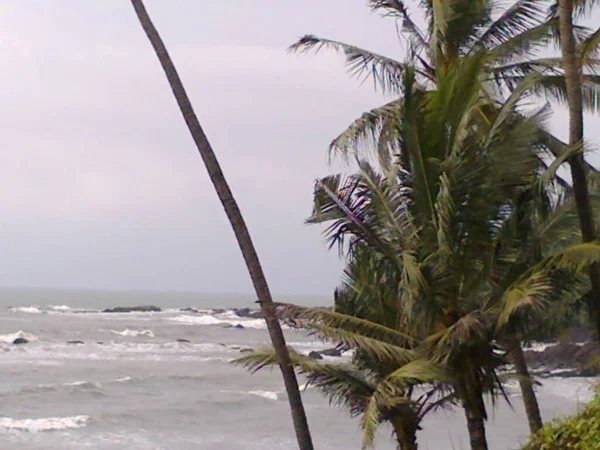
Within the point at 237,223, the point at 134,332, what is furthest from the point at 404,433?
the point at 134,332

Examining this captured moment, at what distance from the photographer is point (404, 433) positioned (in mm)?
9859

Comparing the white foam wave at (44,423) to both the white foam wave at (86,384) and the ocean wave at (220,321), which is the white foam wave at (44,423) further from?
the ocean wave at (220,321)

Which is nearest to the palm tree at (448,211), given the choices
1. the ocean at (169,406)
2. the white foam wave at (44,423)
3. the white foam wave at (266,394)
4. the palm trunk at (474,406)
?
the palm trunk at (474,406)

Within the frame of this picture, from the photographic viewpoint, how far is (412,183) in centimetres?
940

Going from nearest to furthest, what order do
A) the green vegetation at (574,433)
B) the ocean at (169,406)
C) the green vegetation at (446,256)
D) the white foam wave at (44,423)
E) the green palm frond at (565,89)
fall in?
the green vegetation at (574,433) → the green vegetation at (446,256) → the green palm frond at (565,89) → the ocean at (169,406) → the white foam wave at (44,423)

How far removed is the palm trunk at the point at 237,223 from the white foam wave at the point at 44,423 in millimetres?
16190

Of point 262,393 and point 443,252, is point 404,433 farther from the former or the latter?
point 262,393

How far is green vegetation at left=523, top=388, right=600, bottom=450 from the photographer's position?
6848 mm

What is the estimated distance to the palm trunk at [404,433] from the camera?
9718 millimetres

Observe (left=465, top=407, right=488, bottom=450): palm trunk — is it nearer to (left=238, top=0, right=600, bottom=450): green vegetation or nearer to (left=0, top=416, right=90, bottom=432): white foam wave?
(left=238, top=0, right=600, bottom=450): green vegetation

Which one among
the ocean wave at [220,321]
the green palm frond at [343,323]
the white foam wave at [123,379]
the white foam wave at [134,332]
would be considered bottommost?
the white foam wave at [123,379]

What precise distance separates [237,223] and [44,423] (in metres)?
17.2

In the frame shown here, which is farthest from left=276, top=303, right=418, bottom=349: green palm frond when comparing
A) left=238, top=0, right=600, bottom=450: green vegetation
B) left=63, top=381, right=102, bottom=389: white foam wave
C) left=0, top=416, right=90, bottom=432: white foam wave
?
left=63, top=381, right=102, bottom=389: white foam wave

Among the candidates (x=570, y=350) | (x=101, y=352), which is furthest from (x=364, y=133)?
(x=101, y=352)
